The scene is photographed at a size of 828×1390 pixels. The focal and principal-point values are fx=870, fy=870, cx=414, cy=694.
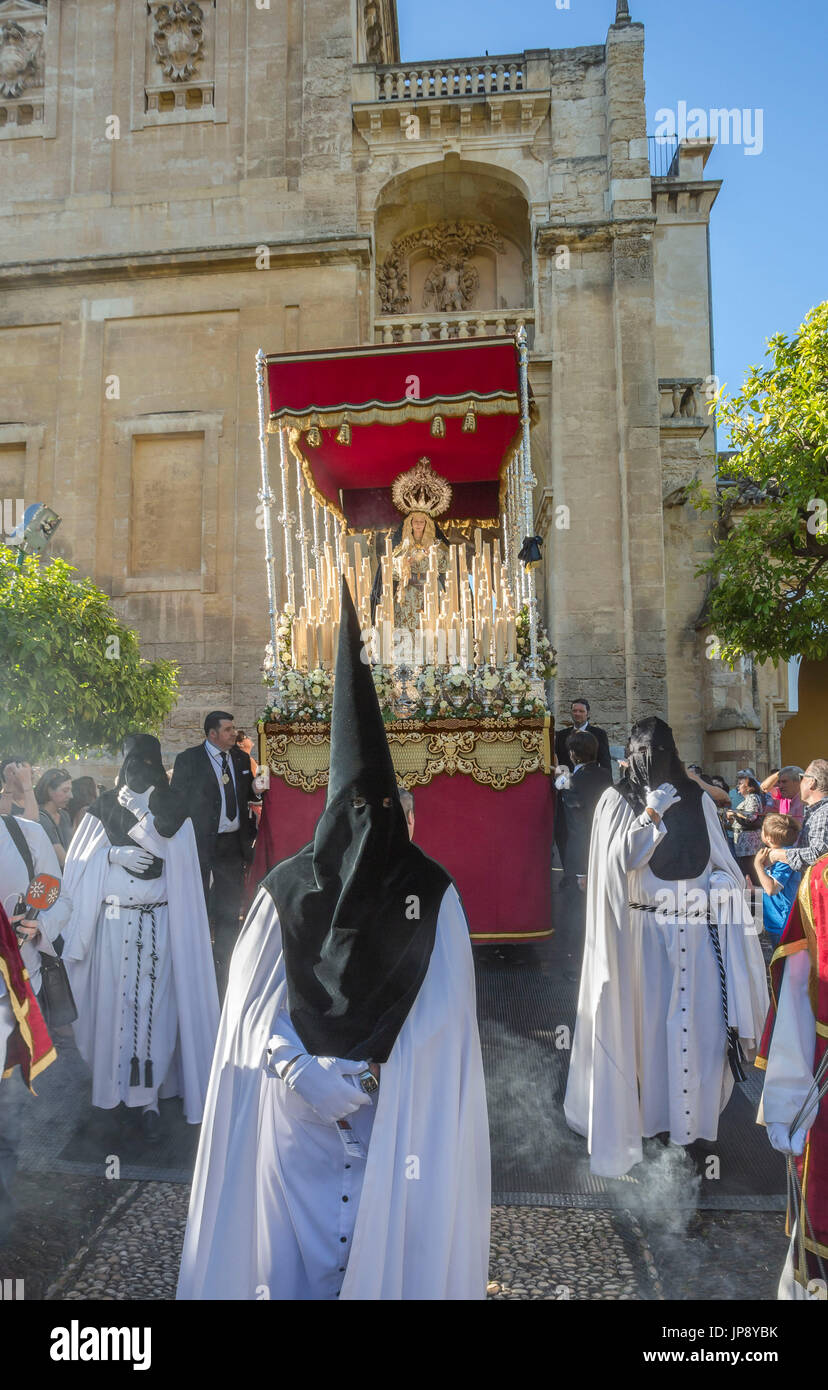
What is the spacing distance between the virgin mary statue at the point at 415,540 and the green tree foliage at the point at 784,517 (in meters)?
3.43

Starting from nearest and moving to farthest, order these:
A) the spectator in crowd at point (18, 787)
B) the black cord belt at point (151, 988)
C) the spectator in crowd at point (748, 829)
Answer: the black cord belt at point (151, 988) < the spectator in crowd at point (18, 787) < the spectator in crowd at point (748, 829)

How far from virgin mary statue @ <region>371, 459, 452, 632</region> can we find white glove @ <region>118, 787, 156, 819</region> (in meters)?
4.50

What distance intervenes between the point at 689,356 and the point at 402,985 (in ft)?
55.0

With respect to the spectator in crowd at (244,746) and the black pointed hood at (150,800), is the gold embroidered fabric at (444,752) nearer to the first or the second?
the spectator in crowd at (244,746)

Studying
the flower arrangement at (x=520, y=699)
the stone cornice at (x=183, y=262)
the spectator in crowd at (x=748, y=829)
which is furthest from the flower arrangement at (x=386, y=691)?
the stone cornice at (x=183, y=262)

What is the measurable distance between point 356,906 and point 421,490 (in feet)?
28.4

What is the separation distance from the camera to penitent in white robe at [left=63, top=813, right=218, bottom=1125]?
14.3 ft

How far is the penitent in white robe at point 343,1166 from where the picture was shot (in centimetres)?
205

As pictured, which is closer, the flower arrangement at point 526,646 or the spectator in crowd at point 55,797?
the spectator in crowd at point 55,797

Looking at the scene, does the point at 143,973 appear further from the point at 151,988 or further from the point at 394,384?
the point at 394,384

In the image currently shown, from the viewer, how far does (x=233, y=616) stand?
1362 centimetres

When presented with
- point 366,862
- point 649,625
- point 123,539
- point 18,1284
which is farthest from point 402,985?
point 123,539

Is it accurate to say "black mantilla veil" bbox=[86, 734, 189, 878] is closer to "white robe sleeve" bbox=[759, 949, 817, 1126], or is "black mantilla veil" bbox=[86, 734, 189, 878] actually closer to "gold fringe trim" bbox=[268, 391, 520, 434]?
"white robe sleeve" bbox=[759, 949, 817, 1126]

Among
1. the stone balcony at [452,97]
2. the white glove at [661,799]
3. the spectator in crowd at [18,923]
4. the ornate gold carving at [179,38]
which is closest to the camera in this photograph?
the spectator in crowd at [18,923]
